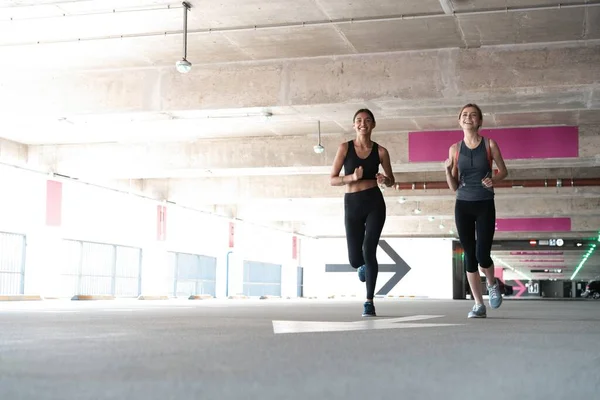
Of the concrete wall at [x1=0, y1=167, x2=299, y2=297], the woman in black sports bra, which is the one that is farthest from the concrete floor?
the concrete wall at [x1=0, y1=167, x2=299, y2=297]

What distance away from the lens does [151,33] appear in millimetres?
10617

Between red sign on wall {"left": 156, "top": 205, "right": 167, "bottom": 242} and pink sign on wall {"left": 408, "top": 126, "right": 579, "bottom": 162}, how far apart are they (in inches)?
415

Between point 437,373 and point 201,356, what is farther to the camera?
point 201,356

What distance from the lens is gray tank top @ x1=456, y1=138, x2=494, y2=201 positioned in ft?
18.5

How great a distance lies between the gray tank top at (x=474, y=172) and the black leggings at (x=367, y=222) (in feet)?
2.02

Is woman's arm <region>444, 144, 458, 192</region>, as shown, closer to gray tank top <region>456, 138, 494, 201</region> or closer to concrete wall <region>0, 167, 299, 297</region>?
gray tank top <region>456, 138, 494, 201</region>

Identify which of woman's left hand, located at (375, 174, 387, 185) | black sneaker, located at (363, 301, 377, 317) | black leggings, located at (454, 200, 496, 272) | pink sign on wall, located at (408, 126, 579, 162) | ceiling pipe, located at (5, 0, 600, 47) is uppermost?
ceiling pipe, located at (5, 0, 600, 47)

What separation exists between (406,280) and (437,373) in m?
34.2

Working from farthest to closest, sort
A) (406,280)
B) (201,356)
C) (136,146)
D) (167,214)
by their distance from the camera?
(406,280) → (167,214) → (136,146) → (201,356)

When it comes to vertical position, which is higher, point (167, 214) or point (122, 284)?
point (167, 214)

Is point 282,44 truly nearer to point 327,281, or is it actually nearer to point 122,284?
point 122,284

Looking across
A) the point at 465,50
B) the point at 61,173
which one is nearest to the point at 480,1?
the point at 465,50

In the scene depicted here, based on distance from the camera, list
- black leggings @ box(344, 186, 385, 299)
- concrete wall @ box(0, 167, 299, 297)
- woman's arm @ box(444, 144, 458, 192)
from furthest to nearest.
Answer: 1. concrete wall @ box(0, 167, 299, 297)
2. black leggings @ box(344, 186, 385, 299)
3. woman's arm @ box(444, 144, 458, 192)

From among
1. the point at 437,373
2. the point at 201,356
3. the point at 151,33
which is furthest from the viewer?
the point at 151,33
